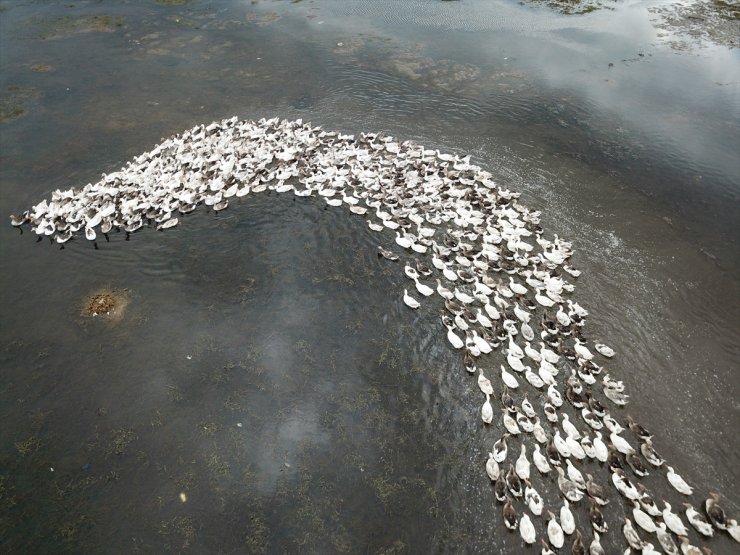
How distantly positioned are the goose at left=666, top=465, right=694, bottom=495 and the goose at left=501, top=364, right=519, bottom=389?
306 cm

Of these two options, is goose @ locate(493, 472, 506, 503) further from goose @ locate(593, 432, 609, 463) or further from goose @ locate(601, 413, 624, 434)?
goose @ locate(601, 413, 624, 434)

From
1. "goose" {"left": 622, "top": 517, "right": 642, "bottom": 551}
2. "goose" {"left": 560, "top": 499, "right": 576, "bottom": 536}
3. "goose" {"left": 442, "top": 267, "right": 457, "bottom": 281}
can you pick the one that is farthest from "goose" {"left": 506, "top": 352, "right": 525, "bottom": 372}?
"goose" {"left": 622, "top": 517, "right": 642, "bottom": 551}

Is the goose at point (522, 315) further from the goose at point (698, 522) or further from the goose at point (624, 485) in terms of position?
the goose at point (698, 522)

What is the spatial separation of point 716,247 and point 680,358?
5.20 meters

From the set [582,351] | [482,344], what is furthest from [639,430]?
[482,344]

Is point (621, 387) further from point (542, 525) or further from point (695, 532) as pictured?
point (542, 525)

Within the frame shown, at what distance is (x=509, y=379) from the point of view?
30.8 feet

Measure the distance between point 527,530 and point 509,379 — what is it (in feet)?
9.83

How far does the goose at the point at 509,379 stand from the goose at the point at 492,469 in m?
1.76

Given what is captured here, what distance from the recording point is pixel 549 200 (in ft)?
45.7

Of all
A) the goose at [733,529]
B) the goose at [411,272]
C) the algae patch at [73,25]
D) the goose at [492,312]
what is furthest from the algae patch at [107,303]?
the algae patch at [73,25]

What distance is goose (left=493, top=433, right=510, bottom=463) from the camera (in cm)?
813

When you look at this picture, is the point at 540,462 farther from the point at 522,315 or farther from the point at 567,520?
the point at 522,315

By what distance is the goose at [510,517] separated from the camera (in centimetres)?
733
